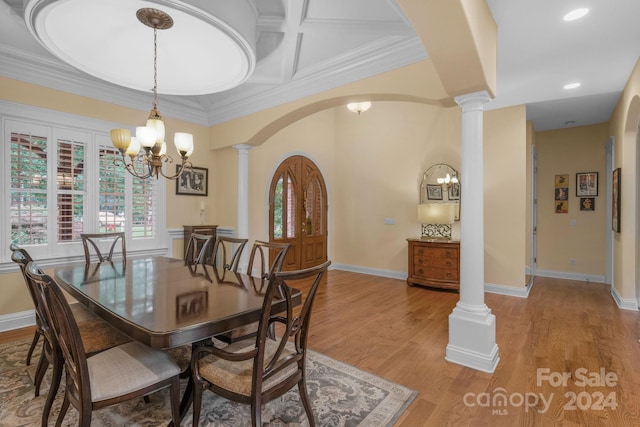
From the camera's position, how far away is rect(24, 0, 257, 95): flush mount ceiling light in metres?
2.19

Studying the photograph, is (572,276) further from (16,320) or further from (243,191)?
(16,320)

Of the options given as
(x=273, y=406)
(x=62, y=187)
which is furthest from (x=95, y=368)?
(x=62, y=187)

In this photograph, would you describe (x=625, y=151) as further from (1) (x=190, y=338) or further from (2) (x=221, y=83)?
(1) (x=190, y=338)

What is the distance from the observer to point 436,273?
5.03 m

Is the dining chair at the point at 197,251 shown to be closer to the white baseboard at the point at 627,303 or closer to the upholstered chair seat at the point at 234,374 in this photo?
the upholstered chair seat at the point at 234,374

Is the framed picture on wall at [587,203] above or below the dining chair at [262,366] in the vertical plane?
above

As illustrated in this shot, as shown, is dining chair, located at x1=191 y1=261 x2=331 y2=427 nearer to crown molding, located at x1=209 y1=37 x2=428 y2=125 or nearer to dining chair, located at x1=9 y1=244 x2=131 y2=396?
dining chair, located at x1=9 y1=244 x2=131 y2=396

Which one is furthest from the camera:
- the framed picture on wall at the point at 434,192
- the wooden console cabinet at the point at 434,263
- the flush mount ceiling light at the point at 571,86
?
the framed picture on wall at the point at 434,192

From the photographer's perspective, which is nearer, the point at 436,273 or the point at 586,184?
the point at 436,273

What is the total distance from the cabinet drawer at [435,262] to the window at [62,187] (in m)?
4.19

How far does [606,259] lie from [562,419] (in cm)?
498

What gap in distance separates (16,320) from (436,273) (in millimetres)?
5454

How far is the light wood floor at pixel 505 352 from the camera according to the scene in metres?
2.02

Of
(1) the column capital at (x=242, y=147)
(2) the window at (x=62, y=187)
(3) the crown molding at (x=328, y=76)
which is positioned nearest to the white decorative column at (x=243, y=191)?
(1) the column capital at (x=242, y=147)
